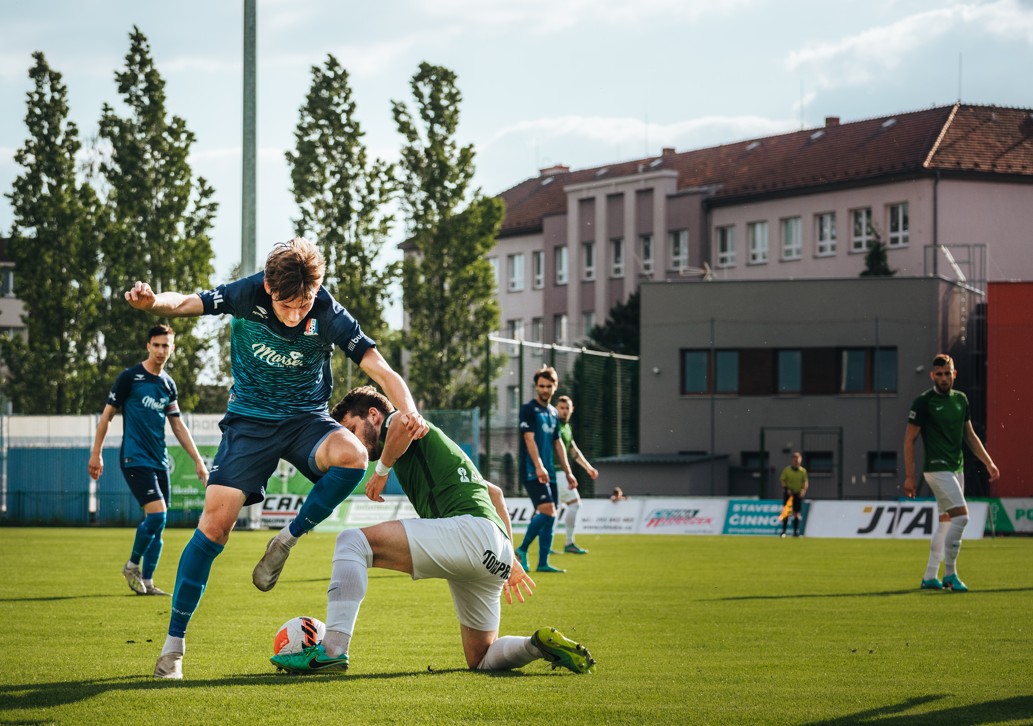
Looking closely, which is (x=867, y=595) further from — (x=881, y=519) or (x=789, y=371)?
(x=789, y=371)

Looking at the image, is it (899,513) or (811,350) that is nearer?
(899,513)

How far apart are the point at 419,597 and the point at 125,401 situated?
328 cm

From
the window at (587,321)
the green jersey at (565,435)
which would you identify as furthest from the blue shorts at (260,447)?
the window at (587,321)

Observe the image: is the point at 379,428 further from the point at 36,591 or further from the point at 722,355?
the point at 722,355

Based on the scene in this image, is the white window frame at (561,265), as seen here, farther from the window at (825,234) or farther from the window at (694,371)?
the window at (694,371)

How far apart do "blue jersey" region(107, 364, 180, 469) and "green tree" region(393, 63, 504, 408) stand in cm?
4494

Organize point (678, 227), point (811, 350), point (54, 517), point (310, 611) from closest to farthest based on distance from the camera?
point (310, 611) < point (54, 517) < point (811, 350) < point (678, 227)

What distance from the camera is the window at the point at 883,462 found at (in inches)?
1828

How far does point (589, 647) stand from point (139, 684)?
3.14 meters

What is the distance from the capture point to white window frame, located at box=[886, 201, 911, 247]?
6109 centimetres

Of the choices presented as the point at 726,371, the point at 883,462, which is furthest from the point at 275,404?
the point at 726,371

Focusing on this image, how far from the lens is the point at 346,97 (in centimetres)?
5709

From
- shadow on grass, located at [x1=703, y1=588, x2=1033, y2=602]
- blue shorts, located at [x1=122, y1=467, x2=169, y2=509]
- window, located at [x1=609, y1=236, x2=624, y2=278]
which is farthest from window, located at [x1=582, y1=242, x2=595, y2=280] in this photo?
blue shorts, located at [x1=122, y1=467, x2=169, y2=509]

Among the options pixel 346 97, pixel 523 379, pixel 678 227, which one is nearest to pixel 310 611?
pixel 523 379
